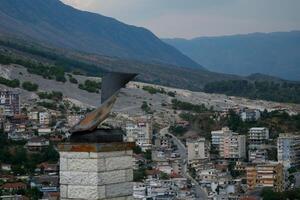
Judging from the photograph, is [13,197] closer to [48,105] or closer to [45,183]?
[45,183]

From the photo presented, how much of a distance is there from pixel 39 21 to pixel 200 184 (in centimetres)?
11673

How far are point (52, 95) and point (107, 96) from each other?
55.5 metres

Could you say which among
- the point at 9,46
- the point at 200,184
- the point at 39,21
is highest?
the point at 39,21

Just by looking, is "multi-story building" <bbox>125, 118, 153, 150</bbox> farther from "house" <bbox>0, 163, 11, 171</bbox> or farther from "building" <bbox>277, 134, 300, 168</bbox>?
"house" <bbox>0, 163, 11, 171</bbox>

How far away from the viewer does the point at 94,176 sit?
451 cm

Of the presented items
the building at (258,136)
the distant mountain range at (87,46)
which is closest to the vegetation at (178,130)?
the building at (258,136)

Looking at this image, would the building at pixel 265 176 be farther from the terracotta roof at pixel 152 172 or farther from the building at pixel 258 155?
the building at pixel 258 155

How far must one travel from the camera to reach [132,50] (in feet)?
579

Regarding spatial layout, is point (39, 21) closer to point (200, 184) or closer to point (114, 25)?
point (114, 25)

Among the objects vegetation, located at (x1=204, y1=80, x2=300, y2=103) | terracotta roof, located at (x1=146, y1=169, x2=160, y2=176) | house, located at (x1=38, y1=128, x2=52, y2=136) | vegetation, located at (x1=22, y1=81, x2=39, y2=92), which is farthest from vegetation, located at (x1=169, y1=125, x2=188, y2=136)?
vegetation, located at (x1=204, y1=80, x2=300, y2=103)

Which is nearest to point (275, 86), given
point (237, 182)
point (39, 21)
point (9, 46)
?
point (9, 46)

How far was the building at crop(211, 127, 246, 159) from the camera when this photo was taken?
46.9 m

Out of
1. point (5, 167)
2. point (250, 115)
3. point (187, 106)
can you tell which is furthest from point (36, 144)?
point (187, 106)

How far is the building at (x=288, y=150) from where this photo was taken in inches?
1775
